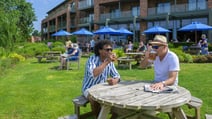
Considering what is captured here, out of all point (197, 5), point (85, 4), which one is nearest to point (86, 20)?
point (85, 4)

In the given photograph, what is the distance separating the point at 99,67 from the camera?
173 inches

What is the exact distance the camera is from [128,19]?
Answer: 35.6 m

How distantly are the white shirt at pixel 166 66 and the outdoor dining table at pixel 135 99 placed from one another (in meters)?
0.44

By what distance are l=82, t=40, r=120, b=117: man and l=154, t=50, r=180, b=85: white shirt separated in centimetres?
63

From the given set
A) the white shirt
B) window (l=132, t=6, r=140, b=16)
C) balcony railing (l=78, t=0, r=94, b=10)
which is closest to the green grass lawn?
the white shirt

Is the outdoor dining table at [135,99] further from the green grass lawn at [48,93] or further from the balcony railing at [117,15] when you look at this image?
the balcony railing at [117,15]

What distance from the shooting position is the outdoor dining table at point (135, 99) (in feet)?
10.9

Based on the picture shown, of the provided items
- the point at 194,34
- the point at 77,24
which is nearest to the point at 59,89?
the point at 194,34

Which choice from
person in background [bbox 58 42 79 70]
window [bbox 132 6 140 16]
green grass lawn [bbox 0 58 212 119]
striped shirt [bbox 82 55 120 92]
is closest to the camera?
striped shirt [bbox 82 55 120 92]

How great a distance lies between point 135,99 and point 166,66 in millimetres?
1170

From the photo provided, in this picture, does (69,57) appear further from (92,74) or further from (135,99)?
(135,99)

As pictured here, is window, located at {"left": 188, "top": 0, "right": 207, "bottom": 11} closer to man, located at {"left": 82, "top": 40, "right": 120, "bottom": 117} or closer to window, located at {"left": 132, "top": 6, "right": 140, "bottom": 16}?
window, located at {"left": 132, "top": 6, "right": 140, "bottom": 16}

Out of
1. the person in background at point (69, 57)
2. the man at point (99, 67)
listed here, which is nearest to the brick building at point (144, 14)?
the person in background at point (69, 57)

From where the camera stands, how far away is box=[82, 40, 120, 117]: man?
4.45 m
